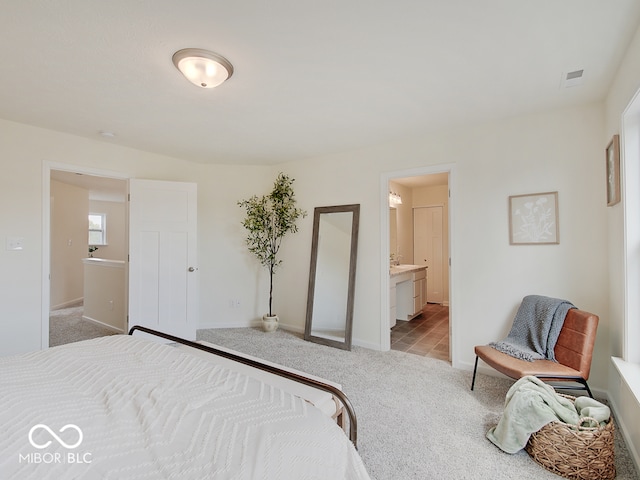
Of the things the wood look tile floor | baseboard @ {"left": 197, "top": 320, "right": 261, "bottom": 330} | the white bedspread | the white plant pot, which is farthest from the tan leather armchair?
baseboard @ {"left": 197, "top": 320, "right": 261, "bottom": 330}

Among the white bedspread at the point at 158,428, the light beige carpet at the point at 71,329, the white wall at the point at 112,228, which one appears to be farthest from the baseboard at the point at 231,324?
the white wall at the point at 112,228

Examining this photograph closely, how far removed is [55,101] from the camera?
2.57 metres

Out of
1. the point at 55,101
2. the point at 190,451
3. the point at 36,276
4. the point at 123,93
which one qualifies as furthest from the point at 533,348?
the point at 36,276

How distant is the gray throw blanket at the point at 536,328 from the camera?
2424mm

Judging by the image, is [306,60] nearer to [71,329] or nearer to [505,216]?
[505,216]

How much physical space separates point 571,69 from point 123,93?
128 inches

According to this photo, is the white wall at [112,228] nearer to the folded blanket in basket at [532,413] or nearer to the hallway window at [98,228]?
the hallway window at [98,228]

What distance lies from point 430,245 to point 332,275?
10.9 ft

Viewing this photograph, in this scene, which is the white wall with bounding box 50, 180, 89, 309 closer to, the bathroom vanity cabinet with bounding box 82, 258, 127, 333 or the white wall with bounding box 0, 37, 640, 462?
the bathroom vanity cabinet with bounding box 82, 258, 127, 333

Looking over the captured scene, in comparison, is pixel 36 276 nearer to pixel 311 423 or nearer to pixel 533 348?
pixel 311 423

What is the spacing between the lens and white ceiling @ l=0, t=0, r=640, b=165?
160 cm

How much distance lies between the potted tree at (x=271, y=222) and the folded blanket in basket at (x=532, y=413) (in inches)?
121

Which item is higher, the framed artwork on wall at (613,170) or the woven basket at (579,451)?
Answer: the framed artwork on wall at (613,170)

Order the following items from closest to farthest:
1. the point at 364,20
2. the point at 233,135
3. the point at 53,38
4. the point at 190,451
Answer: the point at 190,451
the point at 364,20
the point at 53,38
the point at 233,135
